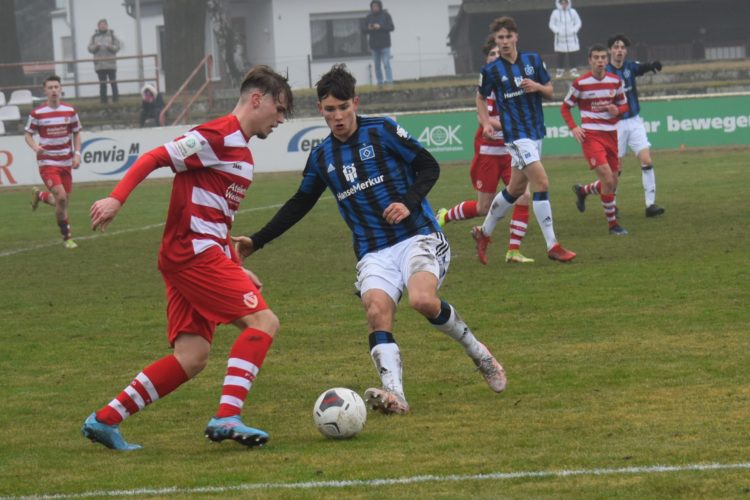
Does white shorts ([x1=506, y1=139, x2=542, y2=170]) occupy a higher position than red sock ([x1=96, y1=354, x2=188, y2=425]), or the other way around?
white shorts ([x1=506, y1=139, x2=542, y2=170])

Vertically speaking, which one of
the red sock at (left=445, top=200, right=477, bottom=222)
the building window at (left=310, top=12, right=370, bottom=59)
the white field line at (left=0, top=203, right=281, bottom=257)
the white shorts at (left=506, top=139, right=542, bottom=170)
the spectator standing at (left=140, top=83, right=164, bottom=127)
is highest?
the building window at (left=310, top=12, right=370, bottom=59)

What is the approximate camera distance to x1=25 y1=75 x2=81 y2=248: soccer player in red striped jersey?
18094 mm

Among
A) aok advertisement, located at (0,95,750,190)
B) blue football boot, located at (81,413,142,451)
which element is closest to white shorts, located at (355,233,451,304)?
blue football boot, located at (81,413,142,451)

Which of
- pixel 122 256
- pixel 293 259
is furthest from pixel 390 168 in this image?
pixel 122 256

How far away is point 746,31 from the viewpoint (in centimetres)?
4512

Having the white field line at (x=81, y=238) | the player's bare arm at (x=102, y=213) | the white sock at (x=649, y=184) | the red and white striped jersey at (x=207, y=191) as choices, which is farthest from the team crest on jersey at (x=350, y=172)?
the white field line at (x=81, y=238)

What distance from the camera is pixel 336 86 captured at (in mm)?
7301

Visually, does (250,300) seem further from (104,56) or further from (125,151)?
(104,56)

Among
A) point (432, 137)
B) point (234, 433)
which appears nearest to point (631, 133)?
point (234, 433)

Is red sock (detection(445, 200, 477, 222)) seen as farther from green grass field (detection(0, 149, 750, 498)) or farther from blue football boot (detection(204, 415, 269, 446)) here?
blue football boot (detection(204, 415, 269, 446))

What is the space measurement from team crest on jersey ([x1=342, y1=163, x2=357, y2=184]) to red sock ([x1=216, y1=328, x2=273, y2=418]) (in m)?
1.29

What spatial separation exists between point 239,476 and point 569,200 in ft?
49.3

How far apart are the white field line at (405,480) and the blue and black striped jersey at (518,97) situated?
804 cm

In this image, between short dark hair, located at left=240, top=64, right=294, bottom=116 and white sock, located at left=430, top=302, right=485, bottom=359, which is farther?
white sock, located at left=430, top=302, right=485, bottom=359
